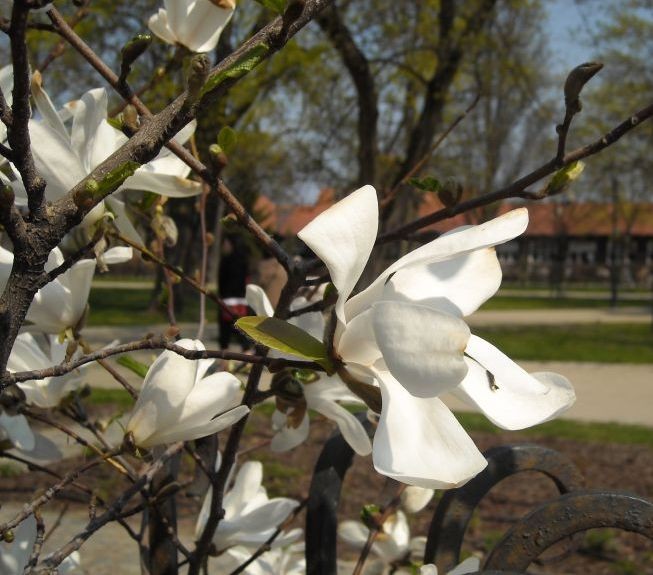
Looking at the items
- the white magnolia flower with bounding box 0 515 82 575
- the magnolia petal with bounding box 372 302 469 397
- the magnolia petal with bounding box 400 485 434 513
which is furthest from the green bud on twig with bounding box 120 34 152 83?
the magnolia petal with bounding box 400 485 434 513

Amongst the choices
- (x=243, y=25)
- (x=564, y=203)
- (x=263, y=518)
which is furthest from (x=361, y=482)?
→ (x=564, y=203)

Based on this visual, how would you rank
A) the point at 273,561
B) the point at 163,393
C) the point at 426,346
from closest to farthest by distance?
the point at 426,346, the point at 163,393, the point at 273,561

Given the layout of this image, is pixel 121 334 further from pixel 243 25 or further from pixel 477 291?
pixel 477 291

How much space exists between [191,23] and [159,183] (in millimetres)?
185

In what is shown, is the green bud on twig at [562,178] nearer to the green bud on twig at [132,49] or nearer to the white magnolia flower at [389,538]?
the green bud on twig at [132,49]

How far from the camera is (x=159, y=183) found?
1023 millimetres

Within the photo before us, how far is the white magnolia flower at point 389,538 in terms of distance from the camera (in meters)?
1.73

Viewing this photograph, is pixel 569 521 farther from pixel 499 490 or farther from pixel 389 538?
pixel 499 490

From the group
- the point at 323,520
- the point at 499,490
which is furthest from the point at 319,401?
the point at 499,490

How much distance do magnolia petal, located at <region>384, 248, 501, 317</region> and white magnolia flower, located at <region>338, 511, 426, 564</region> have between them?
1027 millimetres

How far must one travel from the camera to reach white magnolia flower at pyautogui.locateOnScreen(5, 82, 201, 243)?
0.93 m

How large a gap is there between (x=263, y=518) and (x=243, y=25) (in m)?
9.61

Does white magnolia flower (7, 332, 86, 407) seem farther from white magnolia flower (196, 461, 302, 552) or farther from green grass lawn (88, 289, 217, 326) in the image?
green grass lawn (88, 289, 217, 326)

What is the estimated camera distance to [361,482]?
4410mm
